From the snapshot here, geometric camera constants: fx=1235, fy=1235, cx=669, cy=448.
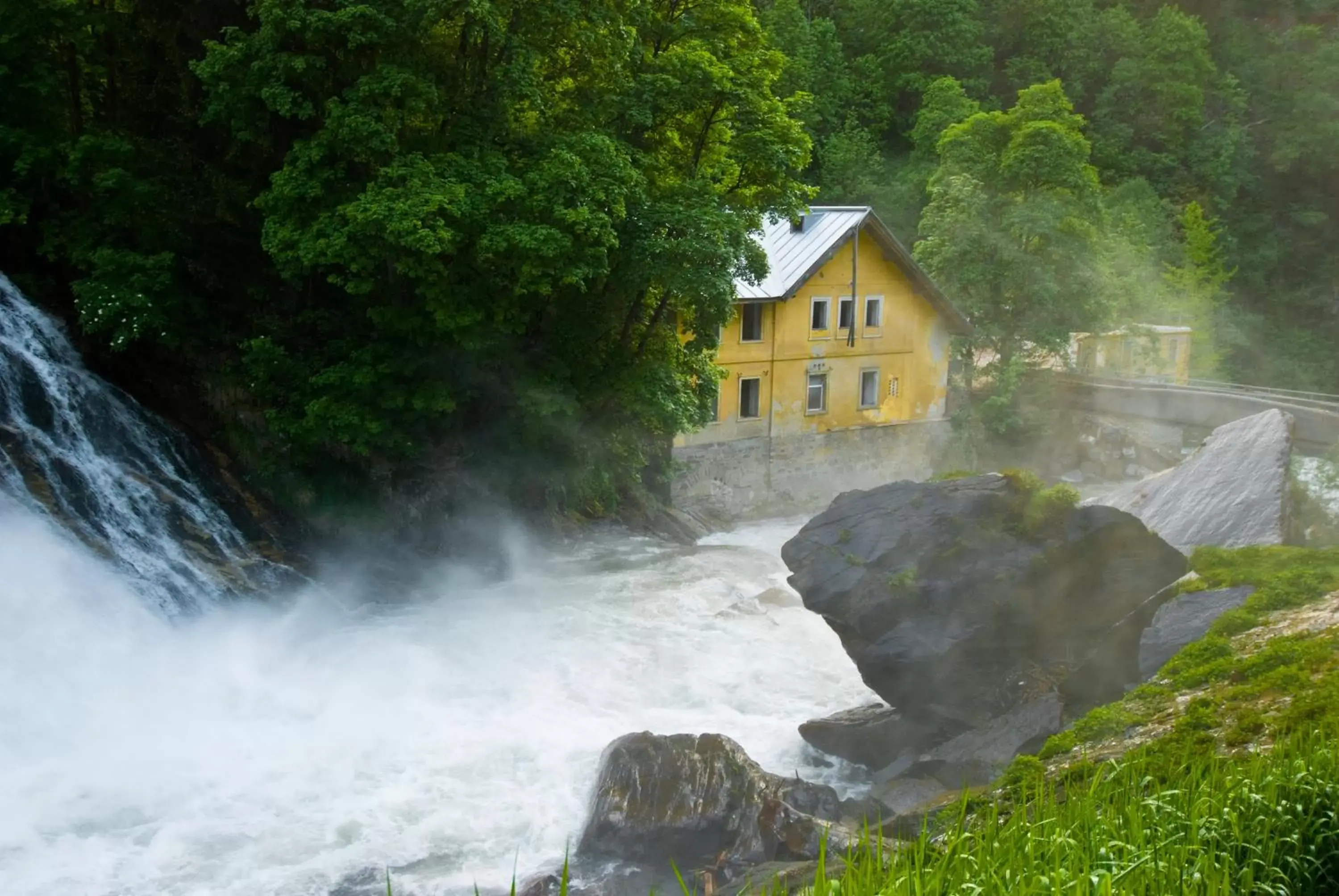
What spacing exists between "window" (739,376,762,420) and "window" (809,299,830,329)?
7.47 ft

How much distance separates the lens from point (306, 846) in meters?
13.0

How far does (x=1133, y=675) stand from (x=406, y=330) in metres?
13.4

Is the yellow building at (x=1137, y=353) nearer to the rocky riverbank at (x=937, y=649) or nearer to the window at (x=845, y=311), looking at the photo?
the window at (x=845, y=311)

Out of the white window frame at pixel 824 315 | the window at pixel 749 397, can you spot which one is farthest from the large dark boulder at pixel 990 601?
the white window frame at pixel 824 315

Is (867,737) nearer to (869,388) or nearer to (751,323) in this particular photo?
(751,323)

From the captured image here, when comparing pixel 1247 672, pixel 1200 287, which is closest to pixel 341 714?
pixel 1247 672

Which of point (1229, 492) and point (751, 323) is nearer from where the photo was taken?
point (1229, 492)

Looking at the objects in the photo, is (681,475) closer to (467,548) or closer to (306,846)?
(467,548)

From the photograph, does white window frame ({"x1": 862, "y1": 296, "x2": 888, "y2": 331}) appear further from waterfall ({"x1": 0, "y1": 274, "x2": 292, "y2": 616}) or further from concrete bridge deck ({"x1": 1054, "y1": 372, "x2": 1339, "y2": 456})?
waterfall ({"x1": 0, "y1": 274, "x2": 292, "y2": 616})

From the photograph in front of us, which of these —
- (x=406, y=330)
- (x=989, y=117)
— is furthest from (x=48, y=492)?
(x=989, y=117)

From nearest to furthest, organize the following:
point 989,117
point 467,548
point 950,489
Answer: point 950,489 < point 467,548 < point 989,117

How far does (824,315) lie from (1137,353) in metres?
14.8

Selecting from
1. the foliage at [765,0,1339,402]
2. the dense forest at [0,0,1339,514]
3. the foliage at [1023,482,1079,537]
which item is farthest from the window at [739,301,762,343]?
the foliage at [765,0,1339,402]

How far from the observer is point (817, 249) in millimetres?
32312
